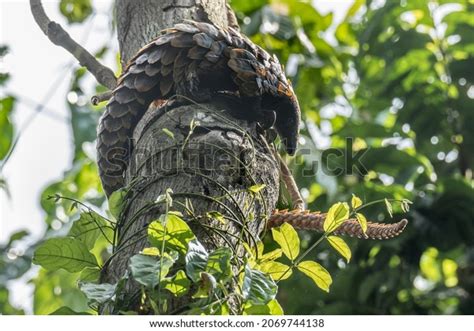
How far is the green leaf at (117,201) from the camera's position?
1.55 m

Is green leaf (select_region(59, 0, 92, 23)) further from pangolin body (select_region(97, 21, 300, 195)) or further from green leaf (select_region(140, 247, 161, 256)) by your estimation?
green leaf (select_region(140, 247, 161, 256))

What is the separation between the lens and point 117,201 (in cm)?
155

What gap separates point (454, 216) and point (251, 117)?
1851mm

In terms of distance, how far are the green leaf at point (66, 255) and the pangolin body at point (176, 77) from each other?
31 cm

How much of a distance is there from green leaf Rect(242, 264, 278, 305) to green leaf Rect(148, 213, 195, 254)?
13cm

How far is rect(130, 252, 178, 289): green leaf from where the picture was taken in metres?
1.24

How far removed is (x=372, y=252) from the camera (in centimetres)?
334

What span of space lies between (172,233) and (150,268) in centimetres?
9

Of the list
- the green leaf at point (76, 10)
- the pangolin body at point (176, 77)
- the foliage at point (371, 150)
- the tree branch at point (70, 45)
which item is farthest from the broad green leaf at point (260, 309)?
the green leaf at point (76, 10)

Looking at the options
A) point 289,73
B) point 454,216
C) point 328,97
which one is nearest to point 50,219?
point 289,73

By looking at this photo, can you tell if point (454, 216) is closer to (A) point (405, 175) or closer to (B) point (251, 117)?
(A) point (405, 175)

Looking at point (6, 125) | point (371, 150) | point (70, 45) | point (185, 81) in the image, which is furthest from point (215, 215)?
point (371, 150)

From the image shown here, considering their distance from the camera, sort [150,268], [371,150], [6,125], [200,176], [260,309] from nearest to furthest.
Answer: [150,268]
[260,309]
[200,176]
[6,125]
[371,150]

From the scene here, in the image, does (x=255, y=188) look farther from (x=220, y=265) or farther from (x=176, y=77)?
(x=176, y=77)
